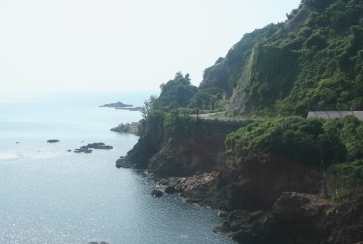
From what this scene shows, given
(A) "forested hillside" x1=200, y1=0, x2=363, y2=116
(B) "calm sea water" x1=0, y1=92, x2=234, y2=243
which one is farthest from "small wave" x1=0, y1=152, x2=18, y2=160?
(A) "forested hillside" x1=200, y1=0, x2=363, y2=116

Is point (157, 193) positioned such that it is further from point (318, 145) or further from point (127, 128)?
point (127, 128)

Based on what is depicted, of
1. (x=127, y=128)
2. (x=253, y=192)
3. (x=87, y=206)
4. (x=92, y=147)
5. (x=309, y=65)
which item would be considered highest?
(x=309, y=65)

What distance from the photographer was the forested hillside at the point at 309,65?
73.1 m

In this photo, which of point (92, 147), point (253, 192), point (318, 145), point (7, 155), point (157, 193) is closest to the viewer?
point (318, 145)

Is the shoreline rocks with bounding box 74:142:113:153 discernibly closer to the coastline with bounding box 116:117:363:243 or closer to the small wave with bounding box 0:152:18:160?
the small wave with bounding box 0:152:18:160

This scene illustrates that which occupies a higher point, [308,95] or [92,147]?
[308,95]

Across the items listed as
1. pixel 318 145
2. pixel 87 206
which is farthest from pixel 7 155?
pixel 318 145

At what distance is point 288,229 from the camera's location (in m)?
49.3

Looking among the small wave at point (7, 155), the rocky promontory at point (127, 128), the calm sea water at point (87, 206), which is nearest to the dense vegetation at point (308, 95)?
the calm sea water at point (87, 206)

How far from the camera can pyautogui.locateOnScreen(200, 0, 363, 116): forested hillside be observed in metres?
73.1

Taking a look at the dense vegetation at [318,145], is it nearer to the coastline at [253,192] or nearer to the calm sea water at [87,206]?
the coastline at [253,192]

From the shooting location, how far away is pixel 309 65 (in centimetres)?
8138

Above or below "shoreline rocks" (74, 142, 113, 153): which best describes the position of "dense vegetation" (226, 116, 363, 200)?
above

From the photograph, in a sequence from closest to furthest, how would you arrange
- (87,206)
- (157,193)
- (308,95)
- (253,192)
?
(253,192) → (87,206) → (157,193) → (308,95)
